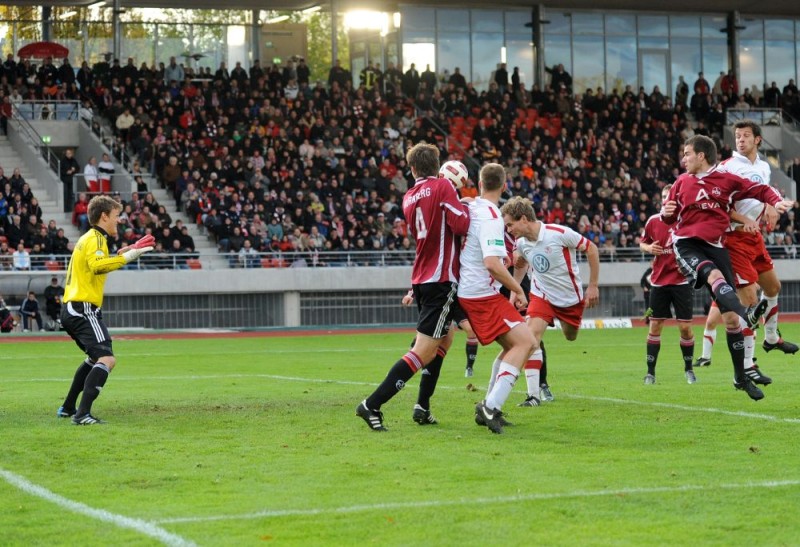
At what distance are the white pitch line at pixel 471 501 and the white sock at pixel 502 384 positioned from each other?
9.02ft

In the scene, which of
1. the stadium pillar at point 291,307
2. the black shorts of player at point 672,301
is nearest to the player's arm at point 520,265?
the black shorts of player at point 672,301

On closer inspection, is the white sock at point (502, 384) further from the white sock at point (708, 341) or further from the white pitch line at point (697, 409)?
the white sock at point (708, 341)

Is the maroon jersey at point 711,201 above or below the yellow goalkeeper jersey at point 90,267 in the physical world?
above

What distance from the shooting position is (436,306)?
33.9ft

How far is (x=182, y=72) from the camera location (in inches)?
1721

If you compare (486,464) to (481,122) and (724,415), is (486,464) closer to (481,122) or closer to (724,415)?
(724,415)

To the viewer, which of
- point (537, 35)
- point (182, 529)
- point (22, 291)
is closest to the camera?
point (182, 529)

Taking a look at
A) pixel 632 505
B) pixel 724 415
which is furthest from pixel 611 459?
pixel 724 415

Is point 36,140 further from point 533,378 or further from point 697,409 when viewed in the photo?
point 697,409

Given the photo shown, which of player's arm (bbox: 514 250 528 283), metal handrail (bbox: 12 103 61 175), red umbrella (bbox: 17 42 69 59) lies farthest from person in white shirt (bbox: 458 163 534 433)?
red umbrella (bbox: 17 42 69 59)

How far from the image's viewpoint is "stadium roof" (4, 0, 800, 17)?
46.9 metres

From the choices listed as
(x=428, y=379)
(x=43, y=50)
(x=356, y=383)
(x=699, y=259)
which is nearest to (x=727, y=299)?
(x=699, y=259)

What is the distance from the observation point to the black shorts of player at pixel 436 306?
10.3 m

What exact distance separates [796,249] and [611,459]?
34.7m
